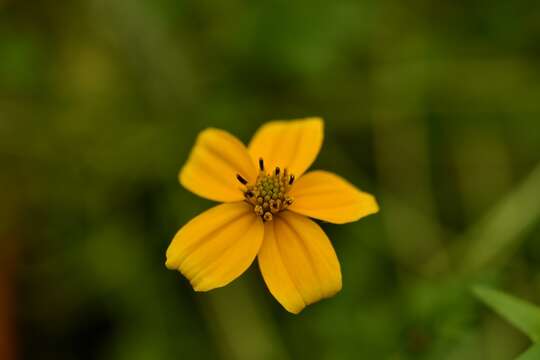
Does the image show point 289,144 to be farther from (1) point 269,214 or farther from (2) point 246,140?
(2) point 246,140

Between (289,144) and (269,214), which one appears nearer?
(269,214)

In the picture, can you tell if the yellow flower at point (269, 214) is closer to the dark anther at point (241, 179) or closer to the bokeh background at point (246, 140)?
the dark anther at point (241, 179)

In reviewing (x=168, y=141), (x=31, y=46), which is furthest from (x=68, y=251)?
(x=31, y=46)

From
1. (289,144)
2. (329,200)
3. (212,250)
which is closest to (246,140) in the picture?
(289,144)

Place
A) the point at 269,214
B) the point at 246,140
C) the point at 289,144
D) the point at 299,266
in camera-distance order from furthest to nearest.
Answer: the point at 246,140 < the point at 289,144 < the point at 269,214 < the point at 299,266

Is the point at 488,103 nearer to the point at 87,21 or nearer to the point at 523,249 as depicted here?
the point at 523,249

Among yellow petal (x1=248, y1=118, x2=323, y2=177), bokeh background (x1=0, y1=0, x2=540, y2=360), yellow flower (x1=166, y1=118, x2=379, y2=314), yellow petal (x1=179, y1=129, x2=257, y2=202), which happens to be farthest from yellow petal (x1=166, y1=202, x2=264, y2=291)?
bokeh background (x1=0, y1=0, x2=540, y2=360)

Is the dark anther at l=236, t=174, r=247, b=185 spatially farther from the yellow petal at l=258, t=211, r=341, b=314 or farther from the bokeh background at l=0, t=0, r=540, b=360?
the bokeh background at l=0, t=0, r=540, b=360
